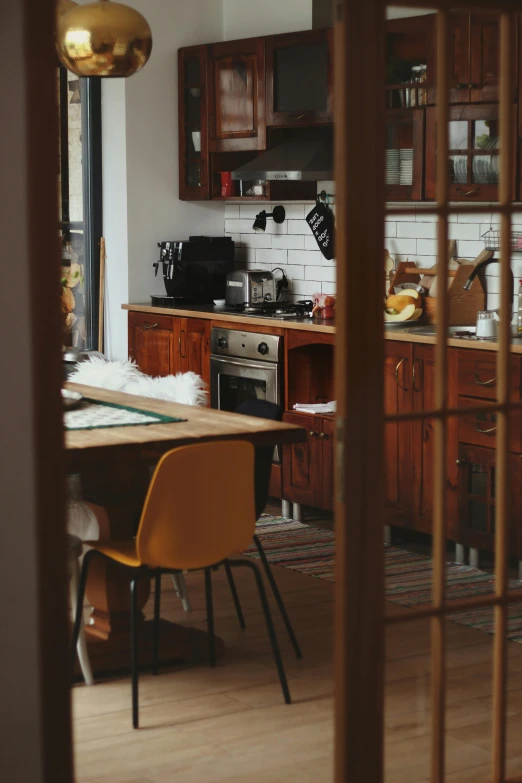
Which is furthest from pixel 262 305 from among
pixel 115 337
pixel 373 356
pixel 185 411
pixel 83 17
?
pixel 373 356

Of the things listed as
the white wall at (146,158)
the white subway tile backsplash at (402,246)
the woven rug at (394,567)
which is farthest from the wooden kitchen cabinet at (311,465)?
the white wall at (146,158)

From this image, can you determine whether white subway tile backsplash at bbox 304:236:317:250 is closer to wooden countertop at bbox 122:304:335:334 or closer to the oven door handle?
wooden countertop at bbox 122:304:335:334

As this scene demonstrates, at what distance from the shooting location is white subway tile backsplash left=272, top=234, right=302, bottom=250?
720 cm

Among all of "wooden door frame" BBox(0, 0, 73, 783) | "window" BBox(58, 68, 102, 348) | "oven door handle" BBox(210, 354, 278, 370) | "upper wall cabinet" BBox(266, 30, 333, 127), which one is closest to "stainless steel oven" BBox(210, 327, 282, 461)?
"oven door handle" BBox(210, 354, 278, 370)

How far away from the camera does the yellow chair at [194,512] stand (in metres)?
3.60

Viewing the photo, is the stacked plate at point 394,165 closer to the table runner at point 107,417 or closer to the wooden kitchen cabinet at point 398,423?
the wooden kitchen cabinet at point 398,423

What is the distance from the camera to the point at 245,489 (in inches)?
148

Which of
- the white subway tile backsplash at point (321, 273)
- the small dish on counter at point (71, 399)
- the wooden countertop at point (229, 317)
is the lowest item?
the small dish on counter at point (71, 399)

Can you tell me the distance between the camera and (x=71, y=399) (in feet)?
15.5

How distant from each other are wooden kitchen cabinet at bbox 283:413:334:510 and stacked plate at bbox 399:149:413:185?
1.22 m

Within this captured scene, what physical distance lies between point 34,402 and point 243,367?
4.34 metres

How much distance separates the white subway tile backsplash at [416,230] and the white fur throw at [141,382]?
1639 mm

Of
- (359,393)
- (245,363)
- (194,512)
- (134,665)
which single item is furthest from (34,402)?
(245,363)

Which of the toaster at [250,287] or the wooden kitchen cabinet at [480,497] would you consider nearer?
the wooden kitchen cabinet at [480,497]
